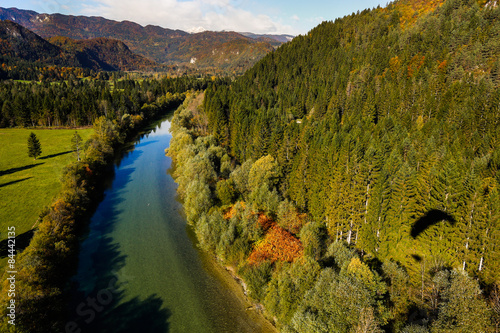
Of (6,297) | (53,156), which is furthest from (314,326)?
(53,156)

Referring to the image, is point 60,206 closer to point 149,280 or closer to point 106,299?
point 106,299

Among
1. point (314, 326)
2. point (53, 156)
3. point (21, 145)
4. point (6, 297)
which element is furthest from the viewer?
point (21, 145)

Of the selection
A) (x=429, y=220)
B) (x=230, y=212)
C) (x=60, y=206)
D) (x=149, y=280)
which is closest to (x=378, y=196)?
(x=429, y=220)

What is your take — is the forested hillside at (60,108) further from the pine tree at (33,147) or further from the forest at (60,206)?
the pine tree at (33,147)

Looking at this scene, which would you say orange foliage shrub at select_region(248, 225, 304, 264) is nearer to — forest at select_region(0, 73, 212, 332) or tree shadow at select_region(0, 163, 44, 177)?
forest at select_region(0, 73, 212, 332)

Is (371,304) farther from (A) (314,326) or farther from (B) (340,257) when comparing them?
(B) (340,257)
